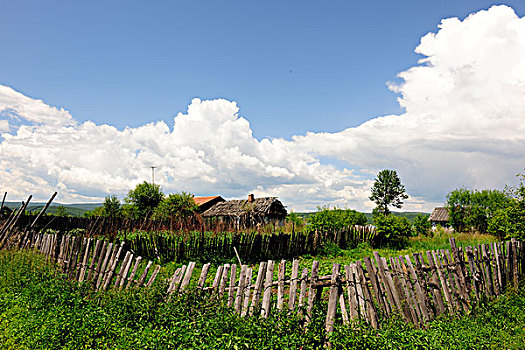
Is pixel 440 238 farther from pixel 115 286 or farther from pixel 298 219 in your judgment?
pixel 115 286

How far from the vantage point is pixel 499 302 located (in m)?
6.64

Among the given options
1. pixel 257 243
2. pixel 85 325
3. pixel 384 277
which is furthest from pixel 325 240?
pixel 85 325

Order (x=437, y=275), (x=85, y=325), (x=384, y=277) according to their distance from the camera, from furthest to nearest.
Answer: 1. (x=437, y=275)
2. (x=384, y=277)
3. (x=85, y=325)

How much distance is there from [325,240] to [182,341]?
40.2ft

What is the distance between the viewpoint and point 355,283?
5.09 m

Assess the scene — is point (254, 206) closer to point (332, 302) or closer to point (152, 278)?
point (152, 278)

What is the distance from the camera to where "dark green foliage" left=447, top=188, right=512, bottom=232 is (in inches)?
1831

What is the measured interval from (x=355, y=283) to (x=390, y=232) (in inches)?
556

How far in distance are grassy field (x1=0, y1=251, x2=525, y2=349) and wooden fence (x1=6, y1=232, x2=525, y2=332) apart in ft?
0.85

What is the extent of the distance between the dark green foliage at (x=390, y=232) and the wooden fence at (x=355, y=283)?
10144mm

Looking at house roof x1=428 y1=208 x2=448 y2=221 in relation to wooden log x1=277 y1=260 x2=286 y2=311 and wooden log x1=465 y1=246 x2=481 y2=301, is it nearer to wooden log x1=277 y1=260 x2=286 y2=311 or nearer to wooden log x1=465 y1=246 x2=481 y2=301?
wooden log x1=465 y1=246 x2=481 y2=301

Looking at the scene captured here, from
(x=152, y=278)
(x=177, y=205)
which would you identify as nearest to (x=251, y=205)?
(x=177, y=205)

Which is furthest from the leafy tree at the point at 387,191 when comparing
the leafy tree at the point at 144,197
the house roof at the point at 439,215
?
the leafy tree at the point at 144,197

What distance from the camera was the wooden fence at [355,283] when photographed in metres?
4.95
